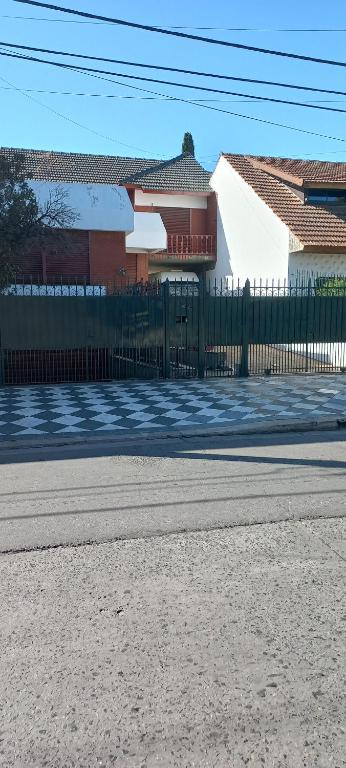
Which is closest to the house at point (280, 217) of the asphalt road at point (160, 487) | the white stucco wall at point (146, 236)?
the white stucco wall at point (146, 236)

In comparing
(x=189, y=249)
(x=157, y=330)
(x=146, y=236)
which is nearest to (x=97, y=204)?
(x=146, y=236)

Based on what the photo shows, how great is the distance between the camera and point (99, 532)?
4.21 meters

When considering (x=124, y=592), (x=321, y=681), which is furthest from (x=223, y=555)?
(x=321, y=681)

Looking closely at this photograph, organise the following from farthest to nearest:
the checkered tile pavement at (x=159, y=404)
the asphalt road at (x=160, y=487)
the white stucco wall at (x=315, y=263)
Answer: the white stucco wall at (x=315, y=263) → the checkered tile pavement at (x=159, y=404) → the asphalt road at (x=160, y=487)

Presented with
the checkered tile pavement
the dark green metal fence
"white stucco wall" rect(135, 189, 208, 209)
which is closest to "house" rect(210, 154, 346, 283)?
"white stucco wall" rect(135, 189, 208, 209)

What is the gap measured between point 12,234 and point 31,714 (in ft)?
30.8

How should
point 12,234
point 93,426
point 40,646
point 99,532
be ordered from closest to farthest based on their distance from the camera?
point 40,646, point 99,532, point 93,426, point 12,234

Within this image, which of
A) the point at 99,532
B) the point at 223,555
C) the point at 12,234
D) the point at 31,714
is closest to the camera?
the point at 31,714

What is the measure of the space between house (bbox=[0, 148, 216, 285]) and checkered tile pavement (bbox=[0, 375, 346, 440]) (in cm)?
494

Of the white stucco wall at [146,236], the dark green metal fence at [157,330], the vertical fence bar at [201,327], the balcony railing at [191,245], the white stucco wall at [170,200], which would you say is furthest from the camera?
the balcony railing at [191,245]

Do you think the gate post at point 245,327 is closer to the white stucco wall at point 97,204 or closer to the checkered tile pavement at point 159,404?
the checkered tile pavement at point 159,404

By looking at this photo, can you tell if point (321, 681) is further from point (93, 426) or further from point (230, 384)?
point (230, 384)

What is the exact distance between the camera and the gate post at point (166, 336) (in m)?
11.5

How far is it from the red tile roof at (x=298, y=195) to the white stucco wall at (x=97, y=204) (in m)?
5.06
